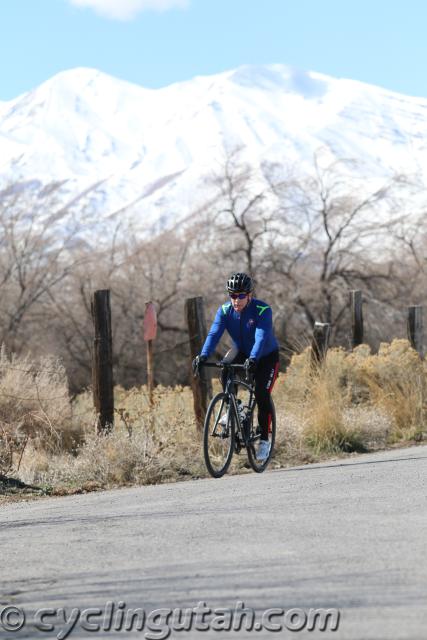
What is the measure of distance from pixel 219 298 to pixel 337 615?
37470mm

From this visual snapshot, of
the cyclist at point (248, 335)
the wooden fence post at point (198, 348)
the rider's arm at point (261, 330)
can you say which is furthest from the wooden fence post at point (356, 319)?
the rider's arm at point (261, 330)

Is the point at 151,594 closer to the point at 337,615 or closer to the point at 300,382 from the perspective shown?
the point at 337,615

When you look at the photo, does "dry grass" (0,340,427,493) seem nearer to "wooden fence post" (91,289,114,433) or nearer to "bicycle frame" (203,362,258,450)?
"wooden fence post" (91,289,114,433)

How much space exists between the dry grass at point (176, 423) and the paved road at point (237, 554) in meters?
2.13

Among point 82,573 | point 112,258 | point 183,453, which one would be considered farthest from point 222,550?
point 112,258

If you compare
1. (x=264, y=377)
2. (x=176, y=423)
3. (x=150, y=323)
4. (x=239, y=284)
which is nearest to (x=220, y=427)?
(x=264, y=377)

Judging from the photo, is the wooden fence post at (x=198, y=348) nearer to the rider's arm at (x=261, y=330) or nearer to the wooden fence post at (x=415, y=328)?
the rider's arm at (x=261, y=330)

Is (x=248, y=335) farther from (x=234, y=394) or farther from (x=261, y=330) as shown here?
(x=234, y=394)

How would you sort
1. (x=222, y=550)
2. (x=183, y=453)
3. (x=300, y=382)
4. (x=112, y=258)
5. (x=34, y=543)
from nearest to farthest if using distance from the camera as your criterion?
1. (x=222, y=550)
2. (x=34, y=543)
3. (x=183, y=453)
4. (x=300, y=382)
5. (x=112, y=258)

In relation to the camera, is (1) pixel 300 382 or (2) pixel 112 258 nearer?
(1) pixel 300 382

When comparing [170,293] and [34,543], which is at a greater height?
[170,293]

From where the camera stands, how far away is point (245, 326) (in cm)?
1153

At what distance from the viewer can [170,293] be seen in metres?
44.6

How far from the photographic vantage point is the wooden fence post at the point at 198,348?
46.7ft
